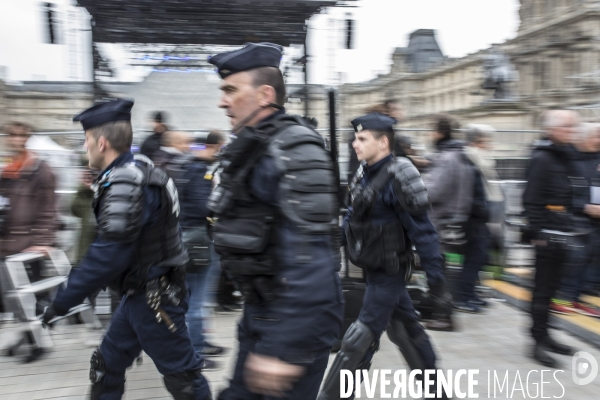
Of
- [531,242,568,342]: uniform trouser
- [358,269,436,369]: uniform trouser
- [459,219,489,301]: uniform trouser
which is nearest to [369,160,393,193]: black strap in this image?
[358,269,436,369]: uniform trouser

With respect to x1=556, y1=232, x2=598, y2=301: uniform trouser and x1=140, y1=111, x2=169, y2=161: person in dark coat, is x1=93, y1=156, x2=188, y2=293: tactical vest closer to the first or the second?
x1=140, y1=111, x2=169, y2=161: person in dark coat

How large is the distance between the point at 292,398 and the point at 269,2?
21.3ft

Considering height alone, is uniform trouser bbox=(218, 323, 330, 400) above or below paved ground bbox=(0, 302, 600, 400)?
above

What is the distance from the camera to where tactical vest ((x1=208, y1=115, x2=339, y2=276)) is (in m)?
1.85

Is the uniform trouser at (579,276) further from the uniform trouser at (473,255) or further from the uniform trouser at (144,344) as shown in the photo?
the uniform trouser at (144,344)

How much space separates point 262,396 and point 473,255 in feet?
14.5

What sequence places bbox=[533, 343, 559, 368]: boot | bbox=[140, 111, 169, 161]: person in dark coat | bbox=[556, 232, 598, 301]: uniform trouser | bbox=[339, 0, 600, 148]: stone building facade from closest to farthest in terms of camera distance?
bbox=[533, 343, 559, 368]: boot → bbox=[140, 111, 169, 161]: person in dark coat → bbox=[556, 232, 598, 301]: uniform trouser → bbox=[339, 0, 600, 148]: stone building facade

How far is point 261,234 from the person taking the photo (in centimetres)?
197

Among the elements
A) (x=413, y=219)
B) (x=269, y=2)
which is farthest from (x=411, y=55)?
(x=413, y=219)

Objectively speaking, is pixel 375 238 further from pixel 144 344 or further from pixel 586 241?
pixel 586 241

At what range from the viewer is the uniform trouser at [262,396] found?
6.56 feet

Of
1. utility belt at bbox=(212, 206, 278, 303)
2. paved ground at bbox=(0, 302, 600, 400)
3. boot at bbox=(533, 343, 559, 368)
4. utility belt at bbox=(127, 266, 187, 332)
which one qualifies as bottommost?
paved ground at bbox=(0, 302, 600, 400)

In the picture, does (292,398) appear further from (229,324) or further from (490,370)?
(229,324)

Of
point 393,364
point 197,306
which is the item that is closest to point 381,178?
point 393,364
